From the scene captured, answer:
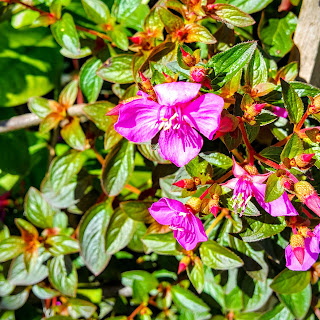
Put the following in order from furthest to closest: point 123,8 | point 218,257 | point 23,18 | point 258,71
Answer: point 23,18 → point 123,8 → point 218,257 → point 258,71

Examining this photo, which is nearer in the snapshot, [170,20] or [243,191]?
[243,191]

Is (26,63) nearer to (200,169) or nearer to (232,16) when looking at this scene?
(232,16)

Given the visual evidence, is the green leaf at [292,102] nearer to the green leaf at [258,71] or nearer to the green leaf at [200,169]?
the green leaf at [258,71]

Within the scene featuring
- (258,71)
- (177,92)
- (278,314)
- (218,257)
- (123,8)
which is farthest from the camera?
(278,314)

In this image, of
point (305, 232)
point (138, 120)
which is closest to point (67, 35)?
point (138, 120)

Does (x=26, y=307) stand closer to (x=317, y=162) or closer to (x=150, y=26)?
(x=150, y=26)

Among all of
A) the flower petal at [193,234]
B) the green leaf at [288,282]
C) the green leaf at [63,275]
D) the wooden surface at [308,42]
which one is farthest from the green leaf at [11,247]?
the wooden surface at [308,42]

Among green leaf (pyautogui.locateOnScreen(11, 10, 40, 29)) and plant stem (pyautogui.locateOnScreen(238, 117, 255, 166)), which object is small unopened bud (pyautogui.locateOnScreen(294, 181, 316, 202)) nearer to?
plant stem (pyautogui.locateOnScreen(238, 117, 255, 166))
